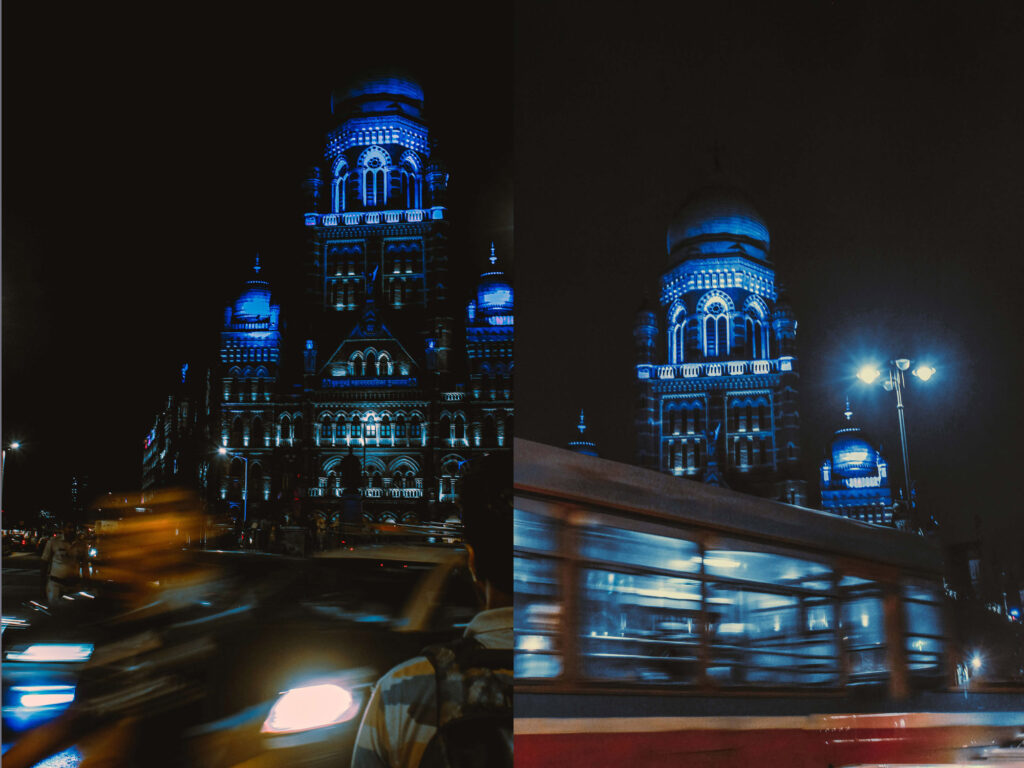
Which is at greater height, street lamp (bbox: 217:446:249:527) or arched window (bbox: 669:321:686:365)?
arched window (bbox: 669:321:686:365)

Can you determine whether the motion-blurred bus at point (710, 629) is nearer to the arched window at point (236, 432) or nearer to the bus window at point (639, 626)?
the bus window at point (639, 626)

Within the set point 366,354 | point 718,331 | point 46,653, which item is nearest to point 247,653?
point 46,653

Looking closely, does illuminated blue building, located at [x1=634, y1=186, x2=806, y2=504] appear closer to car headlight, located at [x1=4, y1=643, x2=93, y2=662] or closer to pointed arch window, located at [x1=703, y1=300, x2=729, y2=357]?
pointed arch window, located at [x1=703, y1=300, x2=729, y2=357]

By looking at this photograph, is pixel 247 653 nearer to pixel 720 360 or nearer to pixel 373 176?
pixel 373 176

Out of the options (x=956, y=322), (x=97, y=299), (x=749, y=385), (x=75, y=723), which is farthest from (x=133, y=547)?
(x=956, y=322)

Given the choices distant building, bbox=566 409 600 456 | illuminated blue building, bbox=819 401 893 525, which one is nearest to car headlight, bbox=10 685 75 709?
distant building, bbox=566 409 600 456

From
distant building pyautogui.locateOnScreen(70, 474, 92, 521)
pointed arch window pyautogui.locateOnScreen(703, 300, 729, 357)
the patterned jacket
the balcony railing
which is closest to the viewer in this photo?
the patterned jacket

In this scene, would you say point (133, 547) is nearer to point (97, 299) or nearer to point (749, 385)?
point (97, 299)
